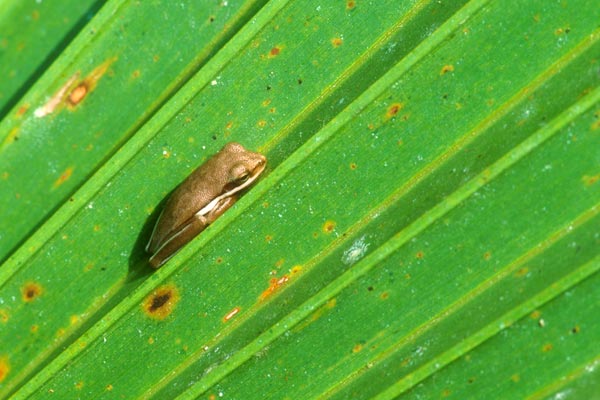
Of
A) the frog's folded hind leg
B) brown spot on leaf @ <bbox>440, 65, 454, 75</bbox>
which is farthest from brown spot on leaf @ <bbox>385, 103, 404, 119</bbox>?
the frog's folded hind leg

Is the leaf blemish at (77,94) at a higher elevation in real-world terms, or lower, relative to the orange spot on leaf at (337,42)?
higher

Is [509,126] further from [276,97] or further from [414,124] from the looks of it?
[276,97]

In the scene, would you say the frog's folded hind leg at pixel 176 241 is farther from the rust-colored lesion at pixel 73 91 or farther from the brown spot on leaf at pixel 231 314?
the rust-colored lesion at pixel 73 91

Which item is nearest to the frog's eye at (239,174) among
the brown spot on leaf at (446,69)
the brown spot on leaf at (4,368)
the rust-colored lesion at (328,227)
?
the rust-colored lesion at (328,227)

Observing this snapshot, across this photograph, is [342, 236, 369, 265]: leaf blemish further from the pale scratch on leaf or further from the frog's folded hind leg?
the pale scratch on leaf

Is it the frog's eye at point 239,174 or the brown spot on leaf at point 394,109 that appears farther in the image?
the frog's eye at point 239,174

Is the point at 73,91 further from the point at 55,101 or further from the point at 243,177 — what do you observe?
the point at 243,177
